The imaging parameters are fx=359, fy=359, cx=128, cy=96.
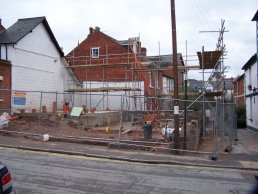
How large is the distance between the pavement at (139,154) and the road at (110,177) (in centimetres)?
61

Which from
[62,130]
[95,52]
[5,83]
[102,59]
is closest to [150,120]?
[62,130]

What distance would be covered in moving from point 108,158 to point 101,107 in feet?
76.0

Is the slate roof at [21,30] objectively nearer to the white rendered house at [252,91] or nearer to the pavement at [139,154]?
the pavement at [139,154]

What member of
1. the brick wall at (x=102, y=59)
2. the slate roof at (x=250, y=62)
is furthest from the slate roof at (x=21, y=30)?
the slate roof at (x=250, y=62)

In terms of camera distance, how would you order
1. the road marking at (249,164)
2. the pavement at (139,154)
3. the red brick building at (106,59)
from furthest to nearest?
the red brick building at (106,59) → the pavement at (139,154) → the road marking at (249,164)

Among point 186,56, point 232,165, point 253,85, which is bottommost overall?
point 232,165

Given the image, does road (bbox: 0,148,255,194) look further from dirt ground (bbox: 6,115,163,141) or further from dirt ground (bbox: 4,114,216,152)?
dirt ground (bbox: 6,115,163,141)

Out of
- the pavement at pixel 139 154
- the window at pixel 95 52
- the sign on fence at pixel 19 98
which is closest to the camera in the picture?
the pavement at pixel 139 154

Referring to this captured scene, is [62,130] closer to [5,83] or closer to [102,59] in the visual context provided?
[5,83]

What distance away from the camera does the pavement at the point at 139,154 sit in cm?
1249

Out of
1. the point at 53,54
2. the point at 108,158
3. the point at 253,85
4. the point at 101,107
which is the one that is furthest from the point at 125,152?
the point at 101,107

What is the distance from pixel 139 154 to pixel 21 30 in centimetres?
1739

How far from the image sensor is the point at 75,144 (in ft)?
52.6

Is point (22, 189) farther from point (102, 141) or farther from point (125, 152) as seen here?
point (102, 141)
